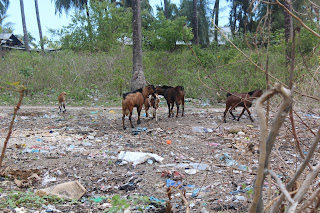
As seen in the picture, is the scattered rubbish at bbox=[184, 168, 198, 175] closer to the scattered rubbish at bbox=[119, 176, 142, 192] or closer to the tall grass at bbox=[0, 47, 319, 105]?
the scattered rubbish at bbox=[119, 176, 142, 192]

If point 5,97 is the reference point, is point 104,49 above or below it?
above

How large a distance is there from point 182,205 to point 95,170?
179 cm

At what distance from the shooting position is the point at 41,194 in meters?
3.27

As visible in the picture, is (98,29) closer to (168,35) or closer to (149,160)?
(168,35)

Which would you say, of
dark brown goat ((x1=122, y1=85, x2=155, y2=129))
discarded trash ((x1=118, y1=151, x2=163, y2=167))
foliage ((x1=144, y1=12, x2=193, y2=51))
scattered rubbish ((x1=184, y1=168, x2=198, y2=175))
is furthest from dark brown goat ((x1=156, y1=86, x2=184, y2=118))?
foliage ((x1=144, y1=12, x2=193, y2=51))

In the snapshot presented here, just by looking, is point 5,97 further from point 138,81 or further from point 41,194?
point 41,194

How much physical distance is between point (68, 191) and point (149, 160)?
161 cm

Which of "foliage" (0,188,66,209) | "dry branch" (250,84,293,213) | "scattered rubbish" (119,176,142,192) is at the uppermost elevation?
"dry branch" (250,84,293,213)

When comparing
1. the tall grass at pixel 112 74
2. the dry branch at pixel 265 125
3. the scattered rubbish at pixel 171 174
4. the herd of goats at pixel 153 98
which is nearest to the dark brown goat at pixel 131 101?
the herd of goats at pixel 153 98

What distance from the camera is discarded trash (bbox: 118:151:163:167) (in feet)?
15.5

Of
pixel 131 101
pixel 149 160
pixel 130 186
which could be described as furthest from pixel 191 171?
pixel 131 101

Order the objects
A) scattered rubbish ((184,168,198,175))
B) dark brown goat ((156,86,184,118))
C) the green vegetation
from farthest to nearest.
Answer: the green vegetation, dark brown goat ((156,86,184,118)), scattered rubbish ((184,168,198,175))

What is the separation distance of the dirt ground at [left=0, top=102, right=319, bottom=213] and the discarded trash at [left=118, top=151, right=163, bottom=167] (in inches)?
1.7

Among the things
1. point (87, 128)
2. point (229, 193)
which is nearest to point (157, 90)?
point (87, 128)
